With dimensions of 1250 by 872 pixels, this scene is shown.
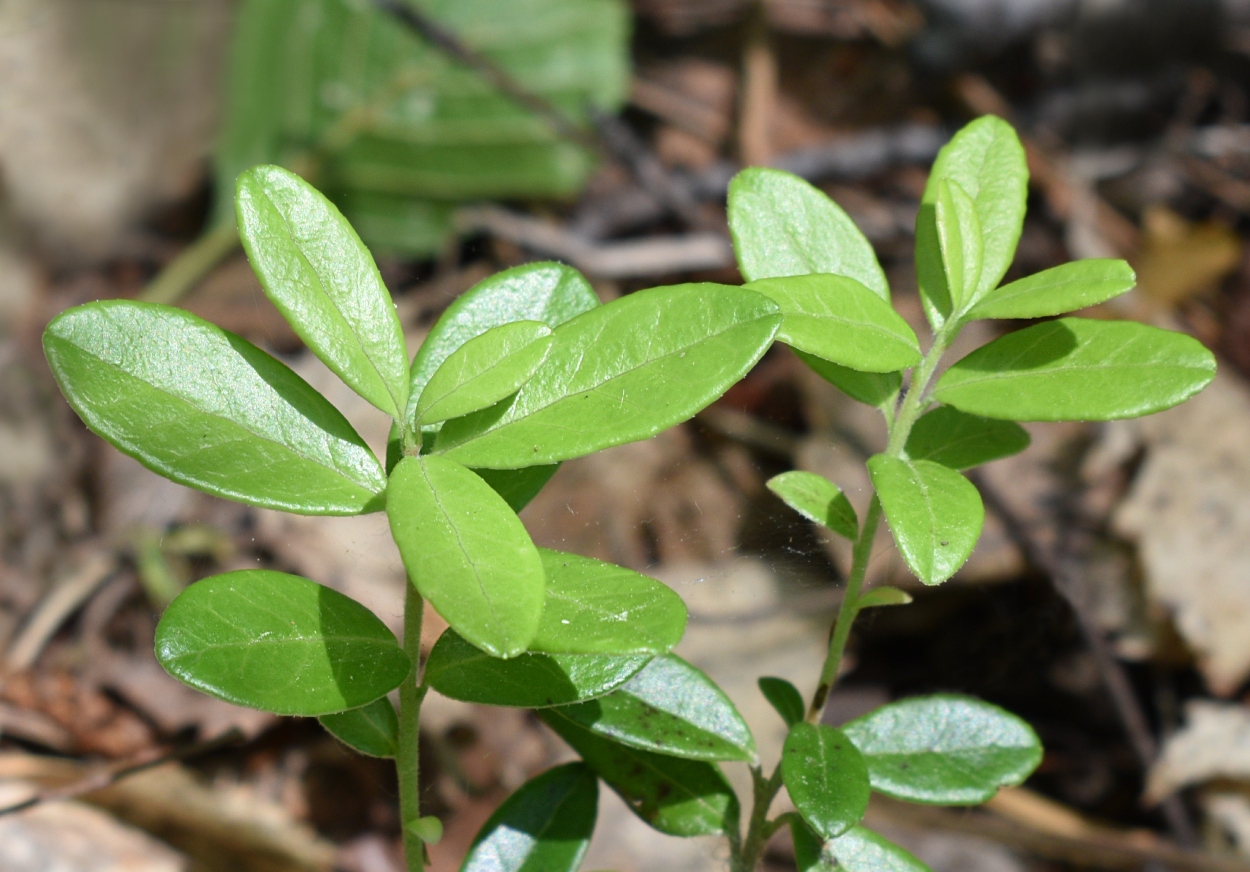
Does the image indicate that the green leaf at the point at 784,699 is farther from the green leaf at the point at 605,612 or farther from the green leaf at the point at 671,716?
the green leaf at the point at 605,612

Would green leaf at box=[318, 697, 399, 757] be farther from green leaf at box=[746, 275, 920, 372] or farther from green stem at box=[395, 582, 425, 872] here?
green leaf at box=[746, 275, 920, 372]

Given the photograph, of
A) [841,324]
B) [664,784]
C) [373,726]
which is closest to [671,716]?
[664,784]

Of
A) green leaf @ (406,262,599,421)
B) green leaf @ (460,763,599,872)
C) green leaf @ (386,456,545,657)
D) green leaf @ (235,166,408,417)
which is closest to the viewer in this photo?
green leaf @ (386,456,545,657)

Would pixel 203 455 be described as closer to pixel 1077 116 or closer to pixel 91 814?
pixel 91 814

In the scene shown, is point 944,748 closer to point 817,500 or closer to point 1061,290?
point 817,500

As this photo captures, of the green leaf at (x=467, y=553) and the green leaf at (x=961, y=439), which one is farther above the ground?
the green leaf at (x=467, y=553)

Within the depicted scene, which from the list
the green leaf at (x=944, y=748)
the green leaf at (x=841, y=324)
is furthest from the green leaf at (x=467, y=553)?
the green leaf at (x=944, y=748)

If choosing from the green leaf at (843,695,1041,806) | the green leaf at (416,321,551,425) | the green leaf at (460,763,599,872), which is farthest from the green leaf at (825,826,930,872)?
the green leaf at (416,321,551,425)

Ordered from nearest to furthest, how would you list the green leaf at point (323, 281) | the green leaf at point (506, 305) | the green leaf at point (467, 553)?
the green leaf at point (467, 553) → the green leaf at point (323, 281) → the green leaf at point (506, 305)

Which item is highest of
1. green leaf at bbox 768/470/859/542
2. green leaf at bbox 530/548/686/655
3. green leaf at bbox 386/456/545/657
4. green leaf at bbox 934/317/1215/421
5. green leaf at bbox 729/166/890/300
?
green leaf at bbox 729/166/890/300
